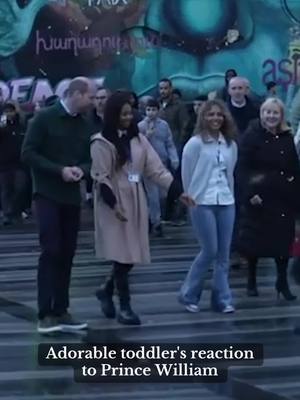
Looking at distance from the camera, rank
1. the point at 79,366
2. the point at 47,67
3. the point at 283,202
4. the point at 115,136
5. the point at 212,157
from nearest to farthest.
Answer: the point at 79,366 → the point at 115,136 → the point at 212,157 → the point at 283,202 → the point at 47,67

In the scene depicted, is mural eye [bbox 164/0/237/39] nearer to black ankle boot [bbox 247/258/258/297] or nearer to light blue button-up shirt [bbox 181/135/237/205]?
black ankle boot [bbox 247/258/258/297]

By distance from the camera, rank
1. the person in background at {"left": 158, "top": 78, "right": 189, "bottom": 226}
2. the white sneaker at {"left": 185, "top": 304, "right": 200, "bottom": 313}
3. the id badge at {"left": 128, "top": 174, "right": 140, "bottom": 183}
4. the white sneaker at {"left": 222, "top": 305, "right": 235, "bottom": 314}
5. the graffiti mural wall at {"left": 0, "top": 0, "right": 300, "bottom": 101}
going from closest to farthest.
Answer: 1. the id badge at {"left": 128, "top": 174, "right": 140, "bottom": 183}
2. the white sneaker at {"left": 222, "top": 305, "right": 235, "bottom": 314}
3. the white sneaker at {"left": 185, "top": 304, "right": 200, "bottom": 313}
4. the person in background at {"left": 158, "top": 78, "right": 189, "bottom": 226}
5. the graffiti mural wall at {"left": 0, "top": 0, "right": 300, "bottom": 101}

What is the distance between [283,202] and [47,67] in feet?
42.8

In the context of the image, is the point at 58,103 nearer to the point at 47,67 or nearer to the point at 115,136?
the point at 115,136

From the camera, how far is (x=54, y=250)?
36.9ft

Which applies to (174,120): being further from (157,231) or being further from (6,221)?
(6,221)

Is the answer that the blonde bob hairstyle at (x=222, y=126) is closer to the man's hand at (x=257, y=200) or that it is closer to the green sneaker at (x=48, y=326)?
the man's hand at (x=257, y=200)

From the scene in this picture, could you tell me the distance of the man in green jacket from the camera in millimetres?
11219

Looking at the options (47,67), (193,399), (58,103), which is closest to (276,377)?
(193,399)

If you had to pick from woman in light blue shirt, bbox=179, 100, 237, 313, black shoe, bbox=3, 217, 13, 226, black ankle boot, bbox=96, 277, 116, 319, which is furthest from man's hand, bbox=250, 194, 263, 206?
black shoe, bbox=3, 217, 13, 226

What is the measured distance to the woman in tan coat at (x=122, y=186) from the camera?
1159 cm

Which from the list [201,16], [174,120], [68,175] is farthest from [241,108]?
[201,16]

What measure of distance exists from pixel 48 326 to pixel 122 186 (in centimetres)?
126

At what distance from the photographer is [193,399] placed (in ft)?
30.6
